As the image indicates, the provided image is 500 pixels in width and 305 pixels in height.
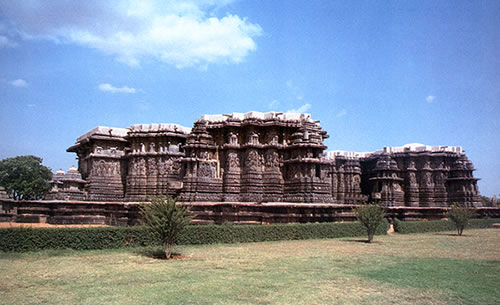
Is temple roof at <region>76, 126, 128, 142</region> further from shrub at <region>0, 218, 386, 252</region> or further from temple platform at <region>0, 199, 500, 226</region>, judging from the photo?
shrub at <region>0, 218, 386, 252</region>

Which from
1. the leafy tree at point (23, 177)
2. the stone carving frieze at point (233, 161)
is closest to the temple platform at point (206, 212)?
the stone carving frieze at point (233, 161)

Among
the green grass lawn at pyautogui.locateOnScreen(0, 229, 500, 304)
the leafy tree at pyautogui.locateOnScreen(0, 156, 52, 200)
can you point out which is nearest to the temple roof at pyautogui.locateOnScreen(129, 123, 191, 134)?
the green grass lawn at pyautogui.locateOnScreen(0, 229, 500, 304)

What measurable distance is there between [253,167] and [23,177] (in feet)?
142

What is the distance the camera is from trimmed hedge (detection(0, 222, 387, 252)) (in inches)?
541

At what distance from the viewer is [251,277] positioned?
9867 mm

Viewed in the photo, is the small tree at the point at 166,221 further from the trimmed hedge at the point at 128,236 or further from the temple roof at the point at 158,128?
the temple roof at the point at 158,128

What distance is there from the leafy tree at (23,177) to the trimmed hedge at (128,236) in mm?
46796

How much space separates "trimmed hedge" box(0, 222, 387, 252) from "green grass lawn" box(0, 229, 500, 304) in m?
0.63

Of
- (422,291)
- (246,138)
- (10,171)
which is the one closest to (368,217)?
(422,291)

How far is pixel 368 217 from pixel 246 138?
43.9 ft

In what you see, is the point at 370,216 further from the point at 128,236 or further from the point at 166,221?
the point at 128,236

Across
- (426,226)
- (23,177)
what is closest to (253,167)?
(426,226)

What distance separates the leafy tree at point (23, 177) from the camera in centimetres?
5572

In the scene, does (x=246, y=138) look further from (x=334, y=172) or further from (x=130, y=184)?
(x=334, y=172)
